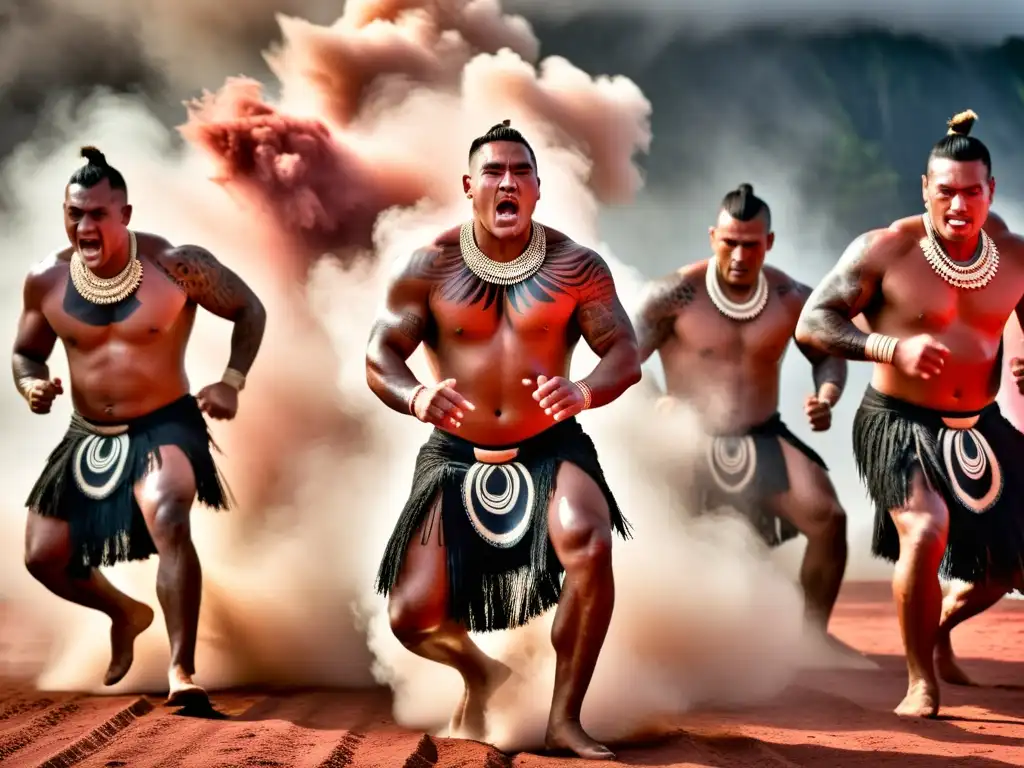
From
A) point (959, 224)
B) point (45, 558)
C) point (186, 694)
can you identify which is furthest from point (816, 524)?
point (45, 558)

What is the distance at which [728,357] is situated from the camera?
6.90m

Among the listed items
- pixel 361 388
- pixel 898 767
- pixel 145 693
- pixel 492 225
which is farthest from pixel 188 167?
pixel 898 767

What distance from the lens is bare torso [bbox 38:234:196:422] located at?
5602 millimetres

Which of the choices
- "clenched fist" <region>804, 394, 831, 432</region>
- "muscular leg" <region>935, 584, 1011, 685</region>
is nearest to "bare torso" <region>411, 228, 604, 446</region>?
"clenched fist" <region>804, 394, 831, 432</region>

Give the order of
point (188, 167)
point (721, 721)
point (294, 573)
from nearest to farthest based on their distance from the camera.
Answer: point (721, 721), point (294, 573), point (188, 167)

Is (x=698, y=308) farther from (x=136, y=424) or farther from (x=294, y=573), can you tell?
(x=136, y=424)

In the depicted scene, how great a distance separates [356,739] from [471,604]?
22.9 inches

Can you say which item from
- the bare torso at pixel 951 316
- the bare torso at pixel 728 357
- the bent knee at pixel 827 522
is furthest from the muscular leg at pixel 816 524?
the bare torso at pixel 951 316

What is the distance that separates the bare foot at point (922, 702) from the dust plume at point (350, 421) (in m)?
0.82

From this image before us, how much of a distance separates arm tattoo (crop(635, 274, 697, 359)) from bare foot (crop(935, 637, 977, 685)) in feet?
6.29

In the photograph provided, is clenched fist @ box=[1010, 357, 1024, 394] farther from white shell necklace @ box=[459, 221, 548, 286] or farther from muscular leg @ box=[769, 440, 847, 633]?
white shell necklace @ box=[459, 221, 548, 286]

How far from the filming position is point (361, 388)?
286 inches

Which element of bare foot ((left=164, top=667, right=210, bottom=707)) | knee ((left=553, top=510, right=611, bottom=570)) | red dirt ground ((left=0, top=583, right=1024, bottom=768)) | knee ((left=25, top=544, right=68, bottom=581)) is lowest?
red dirt ground ((left=0, top=583, right=1024, bottom=768))

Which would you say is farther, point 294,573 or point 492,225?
point 294,573
